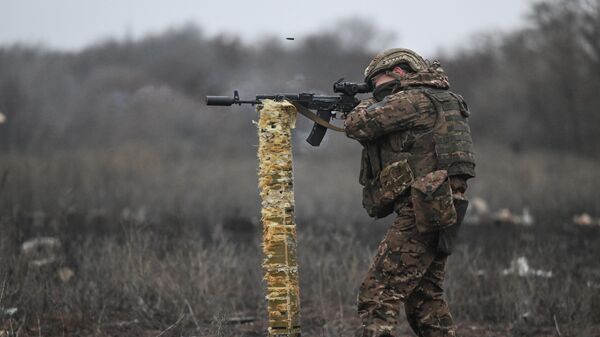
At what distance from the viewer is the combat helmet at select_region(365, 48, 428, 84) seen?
5484 mm

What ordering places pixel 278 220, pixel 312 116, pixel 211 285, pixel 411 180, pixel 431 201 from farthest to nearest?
pixel 211 285 < pixel 312 116 < pixel 278 220 < pixel 411 180 < pixel 431 201

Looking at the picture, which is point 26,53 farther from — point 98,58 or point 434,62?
point 434,62

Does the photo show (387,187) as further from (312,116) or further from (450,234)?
(312,116)

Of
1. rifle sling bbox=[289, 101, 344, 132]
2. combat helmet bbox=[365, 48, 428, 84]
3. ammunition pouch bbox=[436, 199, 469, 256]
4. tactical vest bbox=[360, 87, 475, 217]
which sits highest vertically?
combat helmet bbox=[365, 48, 428, 84]

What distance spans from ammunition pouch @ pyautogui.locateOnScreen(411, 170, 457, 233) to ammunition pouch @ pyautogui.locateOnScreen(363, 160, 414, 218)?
105 mm

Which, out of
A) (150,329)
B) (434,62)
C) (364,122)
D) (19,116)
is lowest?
(150,329)

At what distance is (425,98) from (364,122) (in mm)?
438

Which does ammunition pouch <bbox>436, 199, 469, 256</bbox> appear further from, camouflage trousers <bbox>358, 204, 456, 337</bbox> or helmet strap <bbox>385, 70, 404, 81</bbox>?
helmet strap <bbox>385, 70, 404, 81</bbox>

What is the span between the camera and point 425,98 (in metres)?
5.29

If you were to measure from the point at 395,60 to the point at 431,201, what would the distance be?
1.01 m

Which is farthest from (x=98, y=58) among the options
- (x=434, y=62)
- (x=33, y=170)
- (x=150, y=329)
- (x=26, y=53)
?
(x=434, y=62)

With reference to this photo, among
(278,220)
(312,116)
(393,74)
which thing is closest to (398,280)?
(278,220)

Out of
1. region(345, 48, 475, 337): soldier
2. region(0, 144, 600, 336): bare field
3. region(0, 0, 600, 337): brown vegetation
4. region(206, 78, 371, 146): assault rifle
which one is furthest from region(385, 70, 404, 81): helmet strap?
region(0, 144, 600, 336): bare field

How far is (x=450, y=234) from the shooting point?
5332mm
